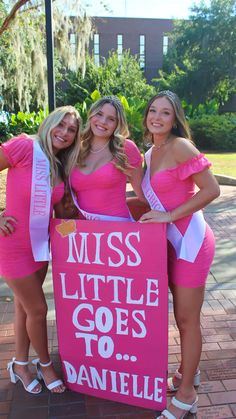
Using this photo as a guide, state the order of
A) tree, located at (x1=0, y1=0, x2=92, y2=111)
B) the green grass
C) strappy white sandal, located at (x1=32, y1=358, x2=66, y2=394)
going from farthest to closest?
the green grass, tree, located at (x1=0, y1=0, x2=92, y2=111), strappy white sandal, located at (x1=32, y1=358, x2=66, y2=394)

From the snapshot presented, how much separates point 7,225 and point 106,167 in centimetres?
62

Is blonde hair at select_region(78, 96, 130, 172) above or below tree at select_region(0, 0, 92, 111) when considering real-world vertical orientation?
below

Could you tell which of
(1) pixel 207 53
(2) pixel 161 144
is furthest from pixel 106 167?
(1) pixel 207 53

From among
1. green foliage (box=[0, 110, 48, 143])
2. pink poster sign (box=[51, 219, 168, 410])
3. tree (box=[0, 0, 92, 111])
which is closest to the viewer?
pink poster sign (box=[51, 219, 168, 410])

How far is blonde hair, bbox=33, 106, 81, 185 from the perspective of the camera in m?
2.17

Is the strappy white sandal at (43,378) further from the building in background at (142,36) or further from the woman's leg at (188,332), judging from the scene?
the building in background at (142,36)

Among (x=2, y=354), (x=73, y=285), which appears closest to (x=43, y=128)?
(x=73, y=285)

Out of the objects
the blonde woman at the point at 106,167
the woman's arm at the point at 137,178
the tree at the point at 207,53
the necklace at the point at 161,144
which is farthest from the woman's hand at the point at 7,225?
the tree at the point at 207,53

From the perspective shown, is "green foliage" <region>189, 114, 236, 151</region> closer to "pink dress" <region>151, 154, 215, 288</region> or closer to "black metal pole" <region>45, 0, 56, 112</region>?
"black metal pole" <region>45, 0, 56, 112</region>

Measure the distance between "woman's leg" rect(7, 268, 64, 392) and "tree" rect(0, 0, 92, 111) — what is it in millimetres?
5826

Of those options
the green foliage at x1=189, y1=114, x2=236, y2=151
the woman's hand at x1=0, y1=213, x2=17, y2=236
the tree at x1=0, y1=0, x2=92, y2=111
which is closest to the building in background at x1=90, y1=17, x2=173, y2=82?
the green foliage at x1=189, y1=114, x2=236, y2=151

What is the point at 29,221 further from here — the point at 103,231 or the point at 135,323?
the point at 135,323

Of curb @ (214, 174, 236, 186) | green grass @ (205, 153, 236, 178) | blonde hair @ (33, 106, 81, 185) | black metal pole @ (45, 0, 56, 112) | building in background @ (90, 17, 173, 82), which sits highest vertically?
building in background @ (90, 17, 173, 82)

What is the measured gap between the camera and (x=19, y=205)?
2129 millimetres
